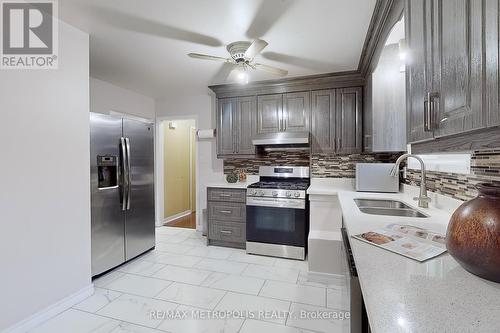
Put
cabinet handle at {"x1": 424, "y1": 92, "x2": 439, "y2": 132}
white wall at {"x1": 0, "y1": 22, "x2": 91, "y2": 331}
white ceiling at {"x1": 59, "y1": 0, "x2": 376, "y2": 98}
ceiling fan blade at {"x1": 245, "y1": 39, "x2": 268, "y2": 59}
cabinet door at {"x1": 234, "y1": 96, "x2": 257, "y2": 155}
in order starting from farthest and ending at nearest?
cabinet door at {"x1": 234, "y1": 96, "x2": 257, "y2": 155} < ceiling fan blade at {"x1": 245, "y1": 39, "x2": 268, "y2": 59} < white ceiling at {"x1": 59, "y1": 0, "x2": 376, "y2": 98} < white wall at {"x1": 0, "y1": 22, "x2": 91, "y2": 331} < cabinet handle at {"x1": 424, "y1": 92, "x2": 439, "y2": 132}

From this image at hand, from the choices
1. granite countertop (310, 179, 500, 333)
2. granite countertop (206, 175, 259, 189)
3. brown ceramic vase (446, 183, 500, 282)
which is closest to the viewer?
granite countertop (310, 179, 500, 333)

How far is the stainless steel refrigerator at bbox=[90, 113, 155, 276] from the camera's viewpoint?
8.28 ft

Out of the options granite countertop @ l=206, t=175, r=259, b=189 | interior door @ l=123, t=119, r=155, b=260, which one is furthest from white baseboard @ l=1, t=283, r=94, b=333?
granite countertop @ l=206, t=175, r=259, b=189

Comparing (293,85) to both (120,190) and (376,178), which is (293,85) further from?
(120,190)

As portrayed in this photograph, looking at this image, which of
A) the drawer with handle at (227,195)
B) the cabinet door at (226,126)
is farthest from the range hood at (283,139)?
the drawer with handle at (227,195)

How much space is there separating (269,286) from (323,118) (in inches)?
86.5

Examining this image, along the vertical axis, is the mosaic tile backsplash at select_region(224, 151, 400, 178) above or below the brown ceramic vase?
above

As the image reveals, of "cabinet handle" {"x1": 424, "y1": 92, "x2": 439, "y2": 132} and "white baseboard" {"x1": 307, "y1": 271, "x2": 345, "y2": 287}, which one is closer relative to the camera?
"cabinet handle" {"x1": 424, "y1": 92, "x2": 439, "y2": 132}

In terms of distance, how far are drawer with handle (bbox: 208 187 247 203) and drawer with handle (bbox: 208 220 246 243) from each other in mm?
338

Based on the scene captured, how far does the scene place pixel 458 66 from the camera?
75cm

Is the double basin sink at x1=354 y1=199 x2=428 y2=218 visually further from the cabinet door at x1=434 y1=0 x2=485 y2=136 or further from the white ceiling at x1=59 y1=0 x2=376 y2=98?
the white ceiling at x1=59 y1=0 x2=376 y2=98

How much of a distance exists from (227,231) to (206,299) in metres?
1.30

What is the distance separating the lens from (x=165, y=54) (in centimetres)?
263

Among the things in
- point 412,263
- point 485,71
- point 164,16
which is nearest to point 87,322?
point 412,263
